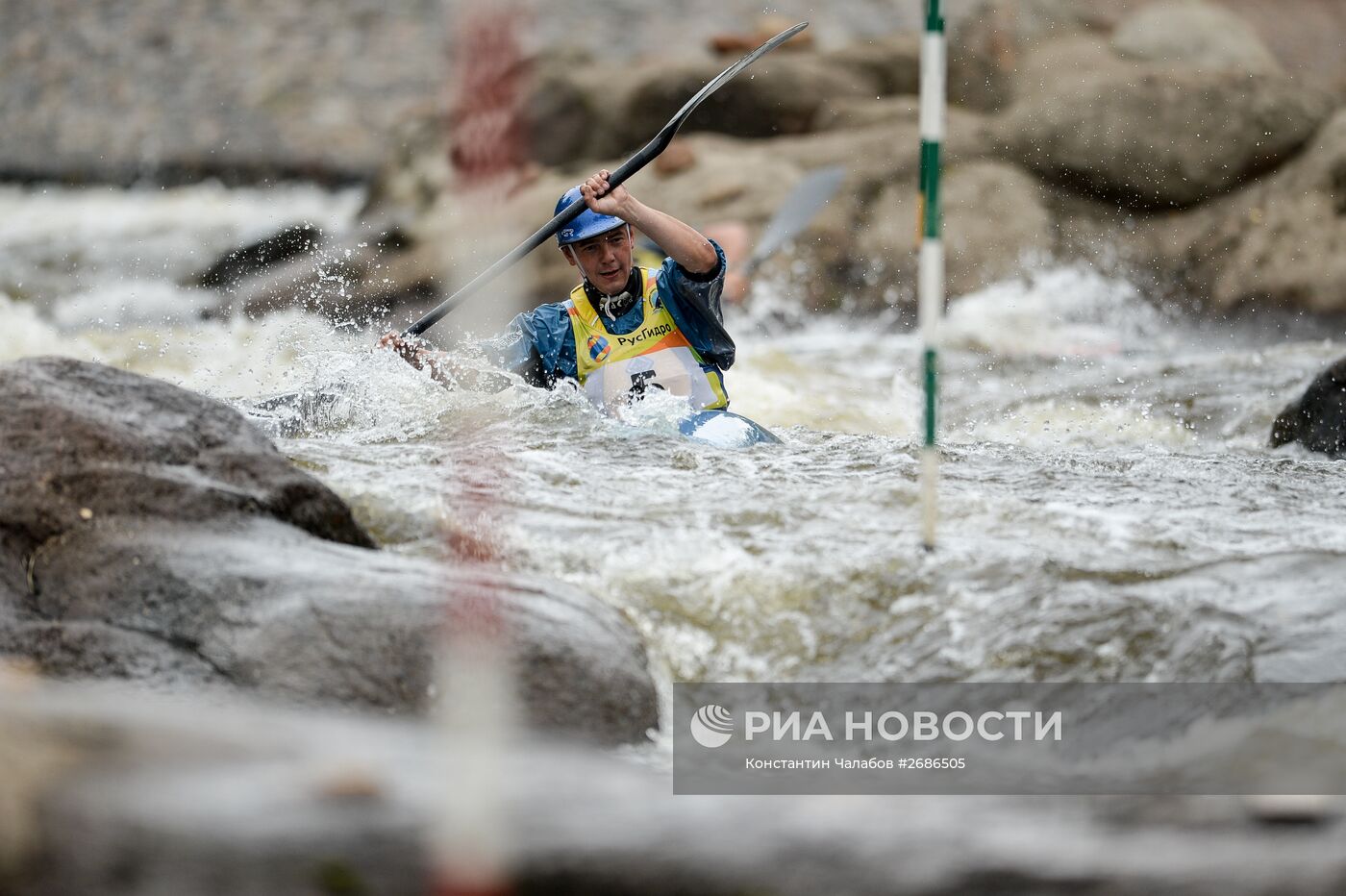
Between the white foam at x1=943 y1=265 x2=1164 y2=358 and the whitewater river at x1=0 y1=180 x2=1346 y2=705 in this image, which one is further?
the white foam at x1=943 y1=265 x2=1164 y2=358

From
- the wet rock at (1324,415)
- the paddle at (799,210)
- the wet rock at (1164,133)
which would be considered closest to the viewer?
the wet rock at (1324,415)

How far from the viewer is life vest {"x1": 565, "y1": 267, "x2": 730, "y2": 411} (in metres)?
5.30

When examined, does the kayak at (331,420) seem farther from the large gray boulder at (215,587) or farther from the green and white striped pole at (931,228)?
the large gray boulder at (215,587)

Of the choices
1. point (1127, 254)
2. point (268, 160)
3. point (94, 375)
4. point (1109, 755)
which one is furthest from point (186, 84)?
point (1109, 755)

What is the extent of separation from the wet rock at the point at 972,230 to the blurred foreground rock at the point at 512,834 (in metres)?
10.0

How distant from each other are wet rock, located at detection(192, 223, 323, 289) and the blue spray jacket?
9270 mm

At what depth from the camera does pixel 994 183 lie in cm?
1204

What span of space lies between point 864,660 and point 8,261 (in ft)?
45.9

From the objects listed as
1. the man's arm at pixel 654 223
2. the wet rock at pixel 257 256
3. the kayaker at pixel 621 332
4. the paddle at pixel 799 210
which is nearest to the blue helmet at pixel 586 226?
the kayaker at pixel 621 332

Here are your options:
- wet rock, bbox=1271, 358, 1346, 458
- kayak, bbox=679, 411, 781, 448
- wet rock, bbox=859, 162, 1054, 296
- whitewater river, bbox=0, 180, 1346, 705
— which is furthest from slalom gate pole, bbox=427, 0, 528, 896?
wet rock, bbox=859, 162, 1054, 296

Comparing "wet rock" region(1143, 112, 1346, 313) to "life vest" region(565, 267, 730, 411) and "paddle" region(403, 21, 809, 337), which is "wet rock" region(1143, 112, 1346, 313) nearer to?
"paddle" region(403, 21, 809, 337)

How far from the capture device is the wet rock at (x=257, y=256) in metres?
14.3

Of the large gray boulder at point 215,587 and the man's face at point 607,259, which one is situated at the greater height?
the man's face at point 607,259

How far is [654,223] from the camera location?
4.91 meters
